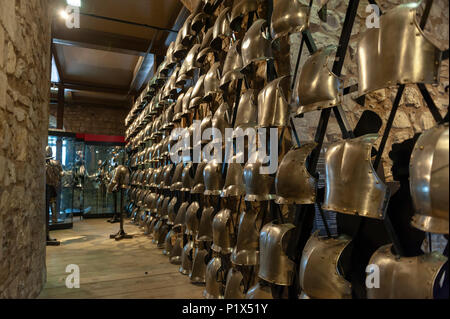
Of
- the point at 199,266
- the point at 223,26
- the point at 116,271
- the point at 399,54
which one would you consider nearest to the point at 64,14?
the point at 223,26

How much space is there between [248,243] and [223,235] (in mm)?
329

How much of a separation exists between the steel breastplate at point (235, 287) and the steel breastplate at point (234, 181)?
1.82 feet

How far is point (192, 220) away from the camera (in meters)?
2.94

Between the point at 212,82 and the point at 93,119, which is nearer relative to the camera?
the point at 212,82

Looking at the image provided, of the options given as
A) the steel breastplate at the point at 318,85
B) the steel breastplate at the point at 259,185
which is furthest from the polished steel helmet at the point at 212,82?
the steel breastplate at the point at 318,85

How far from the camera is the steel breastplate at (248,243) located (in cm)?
189

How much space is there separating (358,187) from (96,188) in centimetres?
869

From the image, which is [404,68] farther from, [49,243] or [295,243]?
[49,243]

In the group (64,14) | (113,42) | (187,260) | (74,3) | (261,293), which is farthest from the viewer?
(113,42)

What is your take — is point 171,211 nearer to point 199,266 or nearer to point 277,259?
point 199,266

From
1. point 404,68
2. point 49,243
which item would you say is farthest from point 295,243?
point 49,243

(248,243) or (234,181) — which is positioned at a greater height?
(234,181)

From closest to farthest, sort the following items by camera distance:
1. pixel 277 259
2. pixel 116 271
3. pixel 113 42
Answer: pixel 277 259, pixel 116 271, pixel 113 42

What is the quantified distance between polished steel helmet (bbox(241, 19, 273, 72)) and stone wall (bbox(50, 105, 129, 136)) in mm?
10495
